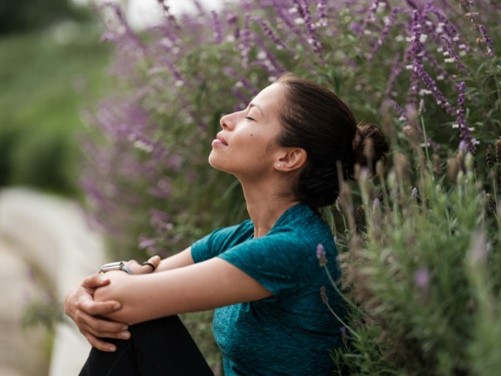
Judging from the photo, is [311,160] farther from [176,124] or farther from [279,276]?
[176,124]

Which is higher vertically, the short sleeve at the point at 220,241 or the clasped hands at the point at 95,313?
the clasped hands at the point at 95,313

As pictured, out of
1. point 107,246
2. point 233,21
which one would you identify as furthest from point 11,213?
point 233,21

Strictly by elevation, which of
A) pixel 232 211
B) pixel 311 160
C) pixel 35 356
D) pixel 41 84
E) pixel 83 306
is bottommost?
pixel 41 84

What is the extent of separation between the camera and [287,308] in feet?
7.28

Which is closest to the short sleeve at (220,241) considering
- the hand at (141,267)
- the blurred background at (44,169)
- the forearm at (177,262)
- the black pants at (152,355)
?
the forearm at (177,262)

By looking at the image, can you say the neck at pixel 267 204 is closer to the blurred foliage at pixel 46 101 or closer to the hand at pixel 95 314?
the hand at pixel 95 314

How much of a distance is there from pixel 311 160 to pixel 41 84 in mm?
16377

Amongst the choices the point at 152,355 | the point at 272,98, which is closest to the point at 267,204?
the point at 272,98

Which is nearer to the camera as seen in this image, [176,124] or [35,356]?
[176,124]

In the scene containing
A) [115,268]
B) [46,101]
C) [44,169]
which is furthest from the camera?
[46,101]

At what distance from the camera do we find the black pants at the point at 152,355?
2297 mm

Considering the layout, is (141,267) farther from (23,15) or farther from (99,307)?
(23,15)

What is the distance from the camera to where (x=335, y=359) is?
2201 millimetres

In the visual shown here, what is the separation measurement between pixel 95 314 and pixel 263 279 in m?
0.50
